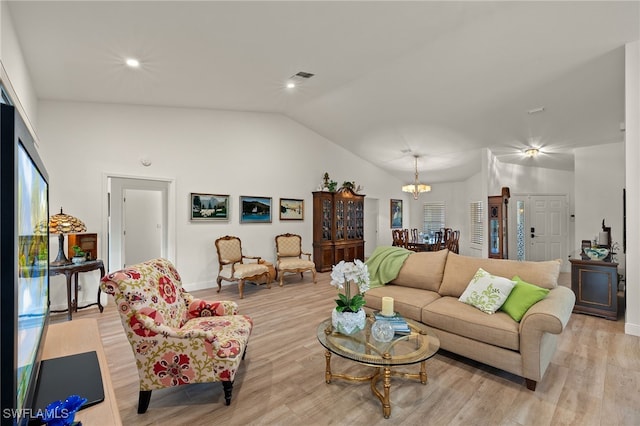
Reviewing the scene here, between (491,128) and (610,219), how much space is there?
2.57 m

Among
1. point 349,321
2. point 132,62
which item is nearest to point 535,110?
point 349,321

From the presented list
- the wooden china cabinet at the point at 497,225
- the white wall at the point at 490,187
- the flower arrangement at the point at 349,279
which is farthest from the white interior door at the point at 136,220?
the wooden china cabinet at the point at 497,225

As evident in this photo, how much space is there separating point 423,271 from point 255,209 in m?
3.57

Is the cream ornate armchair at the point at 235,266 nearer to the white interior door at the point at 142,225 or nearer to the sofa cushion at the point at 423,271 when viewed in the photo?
the white interior door at the point at 142,225

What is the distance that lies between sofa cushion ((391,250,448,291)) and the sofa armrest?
996 millimetres

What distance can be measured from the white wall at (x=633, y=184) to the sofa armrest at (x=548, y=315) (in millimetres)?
1490

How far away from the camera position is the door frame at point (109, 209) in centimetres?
434

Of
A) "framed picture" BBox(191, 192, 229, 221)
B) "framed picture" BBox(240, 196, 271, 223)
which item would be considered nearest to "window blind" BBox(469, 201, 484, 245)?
"framed picture" BBox(240, 196, 271, 223)

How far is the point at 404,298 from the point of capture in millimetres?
2996

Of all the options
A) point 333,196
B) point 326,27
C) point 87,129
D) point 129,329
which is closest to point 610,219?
point 333,196

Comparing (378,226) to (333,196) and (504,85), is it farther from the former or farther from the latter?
(504,85)

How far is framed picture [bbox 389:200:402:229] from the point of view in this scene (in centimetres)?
906

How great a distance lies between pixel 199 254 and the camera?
204 inches

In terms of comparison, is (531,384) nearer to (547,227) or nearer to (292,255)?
(292,255)
